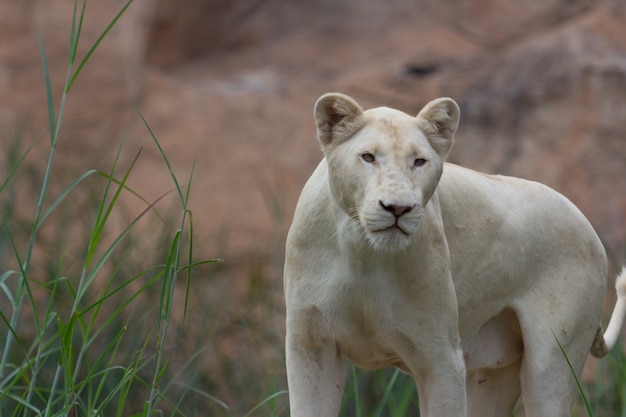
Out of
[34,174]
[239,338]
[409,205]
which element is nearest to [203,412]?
[239,338]

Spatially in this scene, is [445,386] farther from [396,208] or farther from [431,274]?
[396,208]

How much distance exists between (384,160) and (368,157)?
7 centimetres

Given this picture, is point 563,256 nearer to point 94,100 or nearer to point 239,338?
point 239,338

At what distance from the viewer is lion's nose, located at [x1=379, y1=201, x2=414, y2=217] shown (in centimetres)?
330

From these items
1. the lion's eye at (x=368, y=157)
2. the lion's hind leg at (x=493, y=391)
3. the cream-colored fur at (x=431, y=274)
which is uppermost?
the lion's eye at (x=368, y=157)

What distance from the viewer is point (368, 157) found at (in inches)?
136

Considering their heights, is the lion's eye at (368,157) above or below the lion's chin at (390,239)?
above

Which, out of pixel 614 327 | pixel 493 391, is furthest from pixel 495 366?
pixel 614 327

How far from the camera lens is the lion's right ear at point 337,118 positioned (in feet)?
11.8

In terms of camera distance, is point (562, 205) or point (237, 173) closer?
point (562, 205)

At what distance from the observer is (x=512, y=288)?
4137mm

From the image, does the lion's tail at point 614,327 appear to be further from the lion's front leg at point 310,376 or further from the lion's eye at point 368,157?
the lion's eye at point 368,157

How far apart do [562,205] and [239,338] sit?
4.11 meters

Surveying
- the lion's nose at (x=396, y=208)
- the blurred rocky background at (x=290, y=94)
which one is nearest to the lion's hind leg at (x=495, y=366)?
the lion's nose at (x=396, y=208)
